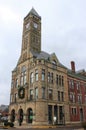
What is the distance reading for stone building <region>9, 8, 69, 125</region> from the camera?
138 ft

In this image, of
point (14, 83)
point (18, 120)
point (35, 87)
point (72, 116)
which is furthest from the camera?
point (14, 83)

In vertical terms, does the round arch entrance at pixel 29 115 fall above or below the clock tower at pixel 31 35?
below

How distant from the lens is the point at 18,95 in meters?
48.3

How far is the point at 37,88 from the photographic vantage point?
141ft

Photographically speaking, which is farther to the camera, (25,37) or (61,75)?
(25,37)

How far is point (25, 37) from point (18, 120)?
25.5m

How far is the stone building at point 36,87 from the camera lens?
4200cm

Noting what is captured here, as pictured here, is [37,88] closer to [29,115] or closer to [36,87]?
[36,87]

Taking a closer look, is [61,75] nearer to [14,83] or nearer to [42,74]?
[42,74]

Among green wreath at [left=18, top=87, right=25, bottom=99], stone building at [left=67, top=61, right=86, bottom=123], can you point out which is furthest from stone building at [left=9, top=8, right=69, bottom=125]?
stone building at [left=67, top=61, right=86, bottom=123]

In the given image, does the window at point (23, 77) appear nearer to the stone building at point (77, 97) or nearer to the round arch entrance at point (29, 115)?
the round arch entrance at point (29, 115)

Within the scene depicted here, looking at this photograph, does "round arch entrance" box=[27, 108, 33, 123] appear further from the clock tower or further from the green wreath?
the clock tower

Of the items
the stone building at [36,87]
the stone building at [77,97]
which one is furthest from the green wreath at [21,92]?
the stone building at [77,97]

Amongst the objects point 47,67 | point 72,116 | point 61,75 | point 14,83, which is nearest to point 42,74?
point 47,67
